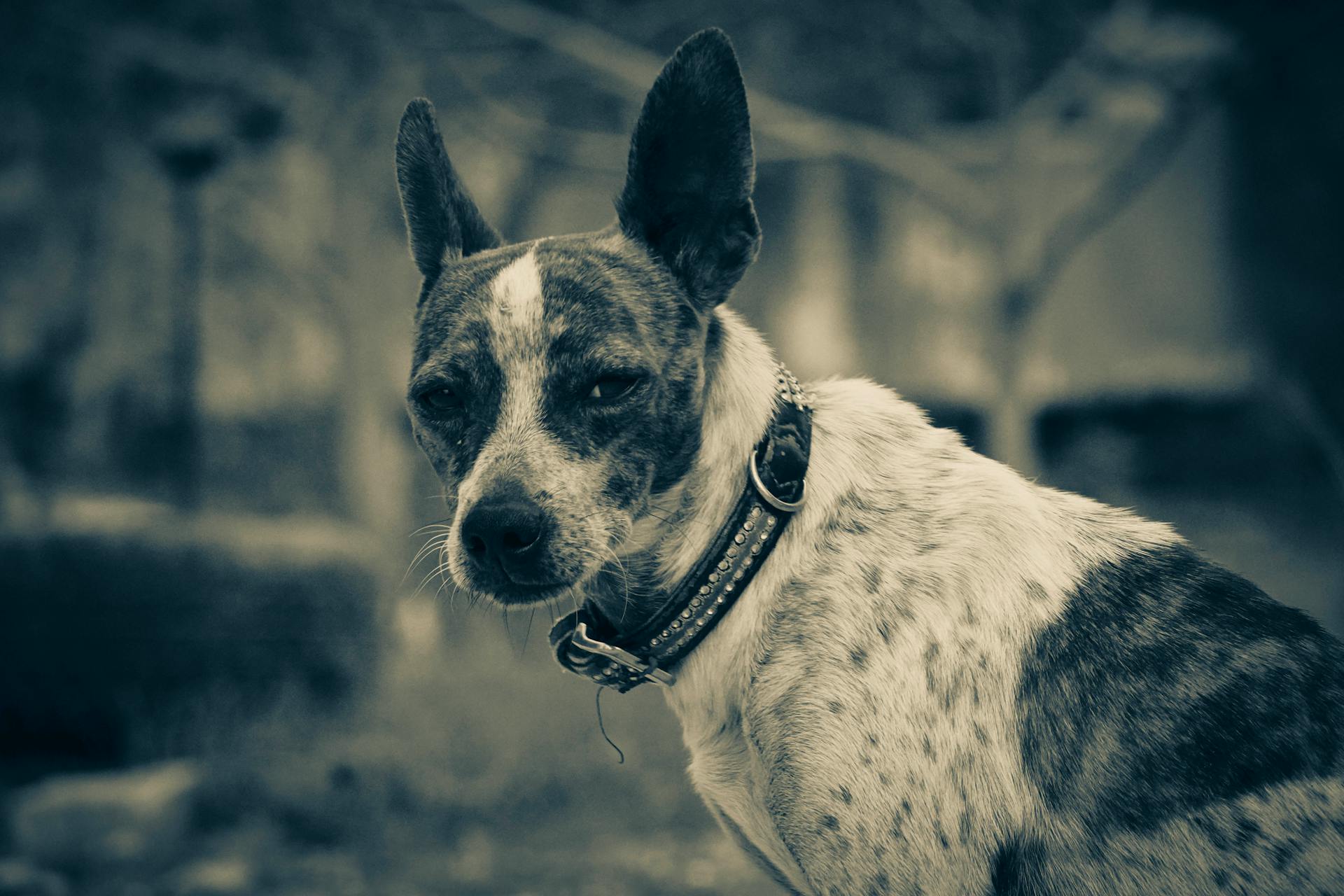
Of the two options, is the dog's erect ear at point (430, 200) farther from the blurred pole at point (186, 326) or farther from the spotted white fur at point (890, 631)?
the blurred pole at point (186, 326)

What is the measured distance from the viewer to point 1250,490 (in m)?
9.92

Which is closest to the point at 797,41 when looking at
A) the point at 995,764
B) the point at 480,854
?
the point at 480,854

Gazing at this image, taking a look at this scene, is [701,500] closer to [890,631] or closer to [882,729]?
[890,631]

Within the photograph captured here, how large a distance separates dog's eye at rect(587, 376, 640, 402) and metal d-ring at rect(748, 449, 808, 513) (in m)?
0.35

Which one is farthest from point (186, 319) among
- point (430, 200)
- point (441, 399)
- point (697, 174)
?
point (697, 174)

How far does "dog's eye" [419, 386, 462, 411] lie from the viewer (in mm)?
2371

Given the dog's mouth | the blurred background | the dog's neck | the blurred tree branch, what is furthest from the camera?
the blurred tree branch

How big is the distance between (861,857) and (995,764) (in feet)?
1.14

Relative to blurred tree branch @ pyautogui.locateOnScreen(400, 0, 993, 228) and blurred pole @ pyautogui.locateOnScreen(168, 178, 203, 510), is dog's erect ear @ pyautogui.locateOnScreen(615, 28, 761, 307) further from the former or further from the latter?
blurred pole @ pyautogui.locateOnScreen(168, 178, 203, 510)

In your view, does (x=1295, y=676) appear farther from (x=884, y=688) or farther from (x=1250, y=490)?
(x=1250, y=490)

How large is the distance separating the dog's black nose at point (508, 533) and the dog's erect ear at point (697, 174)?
2.52 ft

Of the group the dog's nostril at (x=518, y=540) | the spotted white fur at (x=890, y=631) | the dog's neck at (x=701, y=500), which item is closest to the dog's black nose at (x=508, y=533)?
the dog's nostril at (x=518, y=540)

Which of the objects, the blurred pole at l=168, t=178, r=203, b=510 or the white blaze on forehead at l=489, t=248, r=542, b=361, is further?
the blurred pole at l=168, t=178, r=203, b=510

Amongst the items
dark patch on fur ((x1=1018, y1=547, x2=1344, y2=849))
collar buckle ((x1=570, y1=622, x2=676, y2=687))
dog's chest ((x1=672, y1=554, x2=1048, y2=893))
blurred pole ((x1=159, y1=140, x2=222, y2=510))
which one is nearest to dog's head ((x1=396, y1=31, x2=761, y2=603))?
collar buckle ((x1=570, y1=622, x2=676, y2=687))
